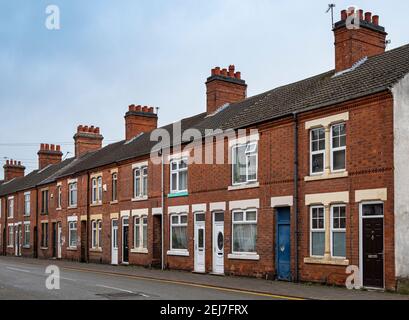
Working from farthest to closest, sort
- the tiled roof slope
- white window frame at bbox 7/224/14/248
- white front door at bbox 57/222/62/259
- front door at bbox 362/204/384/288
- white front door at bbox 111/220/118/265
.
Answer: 1. white window frame at bbox 7/224/14/248
2. the tiled roof slope
3. white front door at bbox 57/222/62/259
4. white front door at bbox 111/220/118/265
5. front door at bbox 362/204/384/288

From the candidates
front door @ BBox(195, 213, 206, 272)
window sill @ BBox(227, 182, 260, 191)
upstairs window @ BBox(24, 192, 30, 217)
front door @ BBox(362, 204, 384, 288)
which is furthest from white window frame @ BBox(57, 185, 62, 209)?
front door @ BBox(362, 204, 384, 288)

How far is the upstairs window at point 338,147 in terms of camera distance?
2036 centimetres

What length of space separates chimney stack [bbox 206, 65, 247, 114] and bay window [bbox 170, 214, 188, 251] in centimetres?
660

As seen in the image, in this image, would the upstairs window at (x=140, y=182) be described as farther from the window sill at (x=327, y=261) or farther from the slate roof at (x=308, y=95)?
the window sill at (x=327, y=261)

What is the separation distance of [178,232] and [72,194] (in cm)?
1628

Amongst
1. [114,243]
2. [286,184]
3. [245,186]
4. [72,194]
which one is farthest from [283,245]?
[72,194]

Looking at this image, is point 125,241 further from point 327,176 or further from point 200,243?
point 327,176

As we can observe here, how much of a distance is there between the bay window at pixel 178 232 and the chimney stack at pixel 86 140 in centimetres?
2220

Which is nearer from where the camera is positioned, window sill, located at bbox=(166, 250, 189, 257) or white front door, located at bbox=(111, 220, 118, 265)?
window sill, located at bbox=(166, 250, 189, 257)

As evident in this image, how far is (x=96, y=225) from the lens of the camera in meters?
39.6

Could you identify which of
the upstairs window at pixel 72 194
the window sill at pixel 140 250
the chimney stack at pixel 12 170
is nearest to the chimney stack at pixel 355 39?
the window sill at pixel 140 250

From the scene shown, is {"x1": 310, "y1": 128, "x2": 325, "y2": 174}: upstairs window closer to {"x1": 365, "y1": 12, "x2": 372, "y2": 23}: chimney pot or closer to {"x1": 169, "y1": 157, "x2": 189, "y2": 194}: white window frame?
{"x1": 365, "y1": 12, "x2": 372, "y2": 23}: chimney pot

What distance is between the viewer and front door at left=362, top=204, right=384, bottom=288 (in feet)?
60.0
